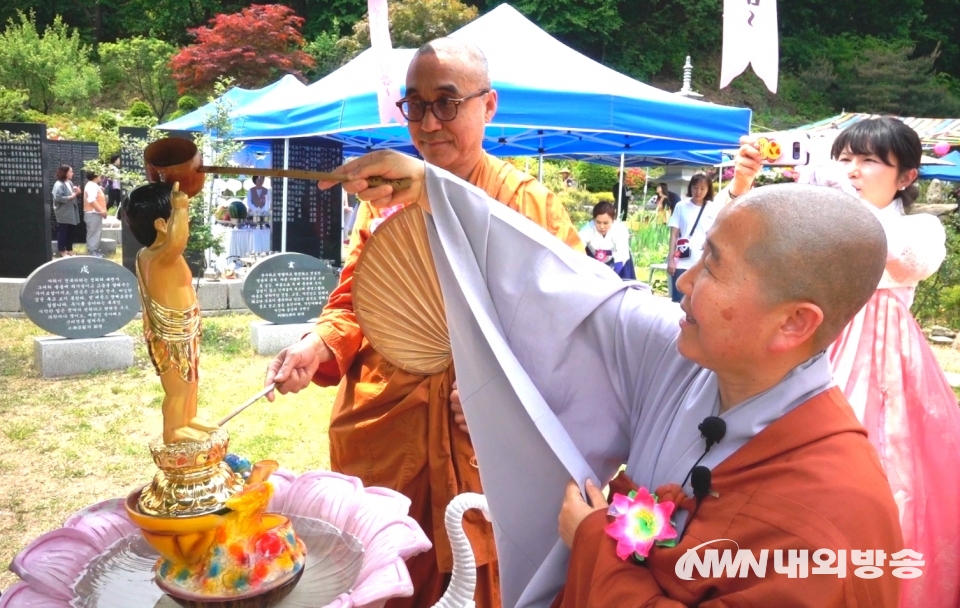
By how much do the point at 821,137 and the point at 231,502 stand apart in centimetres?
233

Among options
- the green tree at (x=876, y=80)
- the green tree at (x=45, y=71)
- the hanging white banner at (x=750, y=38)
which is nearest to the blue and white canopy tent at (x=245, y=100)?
the hanging white banner at (x=750, y=38)

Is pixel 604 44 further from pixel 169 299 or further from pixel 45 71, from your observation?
pixel 169 299

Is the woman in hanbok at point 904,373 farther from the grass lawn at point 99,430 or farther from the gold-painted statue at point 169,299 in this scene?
the grass lawn at point 99,430

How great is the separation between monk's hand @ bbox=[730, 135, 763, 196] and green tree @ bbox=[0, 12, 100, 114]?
2394 cm

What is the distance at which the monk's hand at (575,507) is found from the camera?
1.37m

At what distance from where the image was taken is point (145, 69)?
24562mm

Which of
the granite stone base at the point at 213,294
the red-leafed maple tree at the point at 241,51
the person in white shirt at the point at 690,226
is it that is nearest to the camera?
the person in white shirt at the point at 690,226

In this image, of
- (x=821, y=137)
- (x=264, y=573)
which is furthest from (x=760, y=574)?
(x=821, y=137)

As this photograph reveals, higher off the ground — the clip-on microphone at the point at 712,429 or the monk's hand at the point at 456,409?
the clip-on microphone at the point at 712,429

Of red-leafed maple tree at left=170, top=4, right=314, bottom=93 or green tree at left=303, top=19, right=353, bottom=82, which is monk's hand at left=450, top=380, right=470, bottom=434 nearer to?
red-leafed maple tree at left=170, top=4, right=314, bottom=93

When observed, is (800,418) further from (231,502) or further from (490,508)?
(231,502)

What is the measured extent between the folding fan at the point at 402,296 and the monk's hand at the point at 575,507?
62 cm

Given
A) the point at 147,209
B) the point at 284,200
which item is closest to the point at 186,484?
the point at 147,209

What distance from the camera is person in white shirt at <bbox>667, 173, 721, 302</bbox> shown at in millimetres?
8000
